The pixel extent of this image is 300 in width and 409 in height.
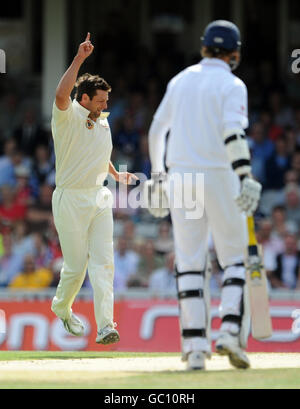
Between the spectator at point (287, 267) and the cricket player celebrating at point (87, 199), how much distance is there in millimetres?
5333

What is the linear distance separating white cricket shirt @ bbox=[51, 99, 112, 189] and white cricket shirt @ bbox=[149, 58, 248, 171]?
4.51ft

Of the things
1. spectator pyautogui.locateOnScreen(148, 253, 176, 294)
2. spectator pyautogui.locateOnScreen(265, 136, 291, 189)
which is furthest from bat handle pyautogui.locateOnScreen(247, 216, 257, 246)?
spectator pyautogui.locateOnScreen(265, 136, 291, 189)

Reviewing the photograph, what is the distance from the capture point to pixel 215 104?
26.3ft

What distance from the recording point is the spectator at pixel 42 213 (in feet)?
54.3

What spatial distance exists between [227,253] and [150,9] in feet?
44.4

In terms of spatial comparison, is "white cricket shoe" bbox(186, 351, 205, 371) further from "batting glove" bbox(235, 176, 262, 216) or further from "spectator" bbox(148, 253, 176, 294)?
"spectator" bbox(148, 253, 176, 294)

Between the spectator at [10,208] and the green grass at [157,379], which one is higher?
the spectator at [10,208]

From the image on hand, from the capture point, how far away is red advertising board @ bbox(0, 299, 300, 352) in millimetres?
13297

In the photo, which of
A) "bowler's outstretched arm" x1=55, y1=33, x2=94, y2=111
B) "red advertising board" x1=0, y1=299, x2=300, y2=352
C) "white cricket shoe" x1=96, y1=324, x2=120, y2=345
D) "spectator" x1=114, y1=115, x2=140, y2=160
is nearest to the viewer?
"bowler's outstretched arm" x1=55, y1=33, x2=94, y2=111

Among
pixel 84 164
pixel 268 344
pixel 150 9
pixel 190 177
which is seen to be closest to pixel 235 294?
pixel 190 177

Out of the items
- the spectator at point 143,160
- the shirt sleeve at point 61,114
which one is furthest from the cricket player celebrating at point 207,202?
the spectator at point 143,160

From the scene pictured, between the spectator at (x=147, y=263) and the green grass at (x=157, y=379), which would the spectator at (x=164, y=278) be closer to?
the spectator at (x=147, y=263)

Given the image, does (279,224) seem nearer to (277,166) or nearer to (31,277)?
(277,166)

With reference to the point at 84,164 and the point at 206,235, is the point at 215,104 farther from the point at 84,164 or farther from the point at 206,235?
the point at 84,164
